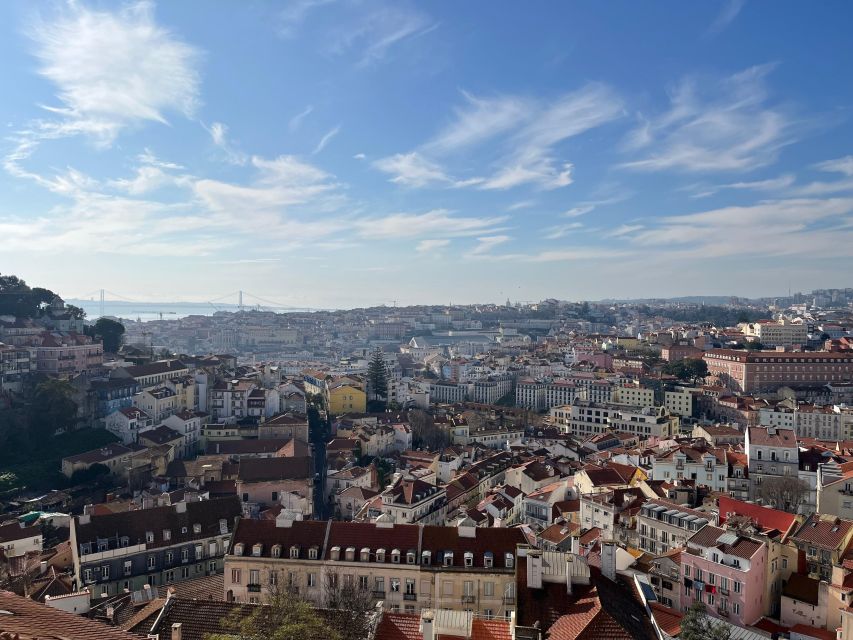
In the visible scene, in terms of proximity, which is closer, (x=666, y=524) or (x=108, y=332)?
(x=666, y=524)

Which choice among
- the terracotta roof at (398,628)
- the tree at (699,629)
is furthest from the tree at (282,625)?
the tree at (699,629)

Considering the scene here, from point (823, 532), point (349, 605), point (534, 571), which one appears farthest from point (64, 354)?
point (823, 532)

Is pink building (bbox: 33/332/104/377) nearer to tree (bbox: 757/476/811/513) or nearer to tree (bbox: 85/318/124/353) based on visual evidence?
tree (bbox: 85/318/124/353)

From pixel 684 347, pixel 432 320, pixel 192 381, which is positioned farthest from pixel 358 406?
pixel 432 320

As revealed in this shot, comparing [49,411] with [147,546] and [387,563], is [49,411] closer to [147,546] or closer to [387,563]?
[147,546]

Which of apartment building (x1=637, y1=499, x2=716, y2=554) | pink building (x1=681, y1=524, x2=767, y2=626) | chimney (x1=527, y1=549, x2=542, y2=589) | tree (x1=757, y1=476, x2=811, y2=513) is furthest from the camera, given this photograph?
tree (x1=757, y1=476, x2=811, y2=513)

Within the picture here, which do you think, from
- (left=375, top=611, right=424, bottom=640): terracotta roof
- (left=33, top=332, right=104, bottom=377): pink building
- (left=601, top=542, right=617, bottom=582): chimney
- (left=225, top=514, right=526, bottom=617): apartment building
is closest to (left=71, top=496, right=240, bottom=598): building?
(left=225, top=514, right=526, bottom=617): apartment building
